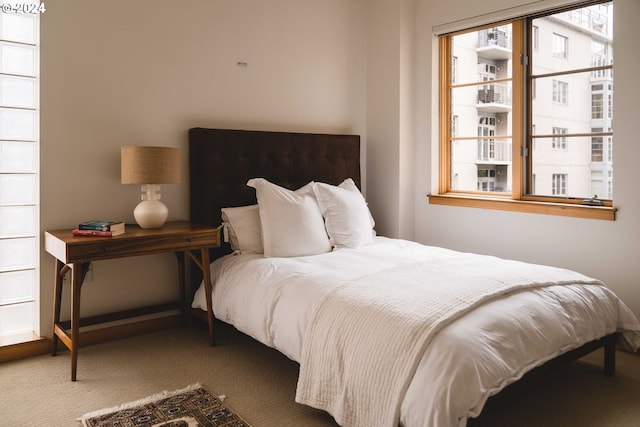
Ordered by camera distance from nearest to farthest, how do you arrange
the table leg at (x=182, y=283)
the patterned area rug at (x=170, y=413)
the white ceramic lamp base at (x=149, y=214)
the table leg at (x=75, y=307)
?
the patterned area rug at (x=170, y=413) < the table leg at (x=75, y=307) < the white ceramic lamp base at (x=149, y=214) < the table leg at (x=182, y=283)

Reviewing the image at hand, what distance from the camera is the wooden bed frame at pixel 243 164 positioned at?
3.59m

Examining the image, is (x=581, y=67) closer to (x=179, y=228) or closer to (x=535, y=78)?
(x=535, y=78)

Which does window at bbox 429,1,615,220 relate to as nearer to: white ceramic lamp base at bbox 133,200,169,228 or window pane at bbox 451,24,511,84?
window pane at bbox 451,24,511,84

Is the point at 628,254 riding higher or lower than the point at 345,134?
lower

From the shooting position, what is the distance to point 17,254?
3156 millimetres

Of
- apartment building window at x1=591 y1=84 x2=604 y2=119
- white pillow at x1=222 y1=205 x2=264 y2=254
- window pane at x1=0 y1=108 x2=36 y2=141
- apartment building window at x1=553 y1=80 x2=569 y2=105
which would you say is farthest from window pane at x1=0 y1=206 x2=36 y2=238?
apartment building window at x1=591 y1=84 x2=604 y2=119

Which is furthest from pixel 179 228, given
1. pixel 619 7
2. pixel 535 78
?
pixel 619 7

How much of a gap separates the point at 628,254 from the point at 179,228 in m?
2.76

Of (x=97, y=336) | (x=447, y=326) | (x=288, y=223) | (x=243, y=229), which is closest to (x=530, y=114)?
(x=288, y=223)

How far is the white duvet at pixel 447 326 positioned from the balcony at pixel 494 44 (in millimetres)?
1611

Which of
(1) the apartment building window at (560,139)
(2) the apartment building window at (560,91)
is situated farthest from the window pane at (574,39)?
(1) the apartment building window at (560,139)

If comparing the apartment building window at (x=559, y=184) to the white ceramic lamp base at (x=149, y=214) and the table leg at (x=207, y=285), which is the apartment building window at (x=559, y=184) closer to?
the table leg at (x=207, y=285)

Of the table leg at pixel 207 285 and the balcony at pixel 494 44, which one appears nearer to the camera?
the table leg at pixel 207 285

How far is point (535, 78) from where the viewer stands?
12.3 feet
